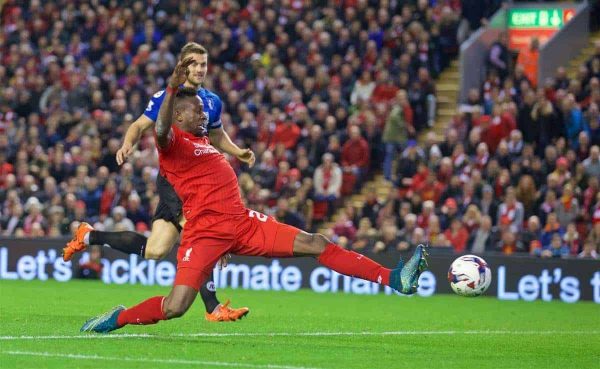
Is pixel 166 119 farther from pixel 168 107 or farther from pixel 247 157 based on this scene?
pixel 247 157

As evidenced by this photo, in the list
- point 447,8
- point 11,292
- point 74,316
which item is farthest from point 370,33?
point 74,316

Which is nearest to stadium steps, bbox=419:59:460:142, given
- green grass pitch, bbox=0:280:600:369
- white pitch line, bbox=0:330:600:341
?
green grass pitch, bbox=0:280:600:369

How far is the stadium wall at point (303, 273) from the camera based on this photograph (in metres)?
20.8

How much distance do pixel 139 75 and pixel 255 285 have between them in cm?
928

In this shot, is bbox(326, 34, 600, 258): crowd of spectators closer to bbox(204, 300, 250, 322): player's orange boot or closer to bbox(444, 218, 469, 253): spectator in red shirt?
bbox(444, 218, 469, 253): spectator in red shirt

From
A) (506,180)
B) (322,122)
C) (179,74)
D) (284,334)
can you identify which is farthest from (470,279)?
(322,122)

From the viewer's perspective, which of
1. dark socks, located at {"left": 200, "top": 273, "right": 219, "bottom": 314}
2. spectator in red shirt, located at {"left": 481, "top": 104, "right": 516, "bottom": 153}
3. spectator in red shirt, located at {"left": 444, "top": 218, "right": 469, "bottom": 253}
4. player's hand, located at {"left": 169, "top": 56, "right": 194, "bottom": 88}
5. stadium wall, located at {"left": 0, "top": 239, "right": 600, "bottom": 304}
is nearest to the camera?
player's hand, located at {"left": 169, "top": 56, "right": 194, "bottom": 88}

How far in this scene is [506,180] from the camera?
23.3 m

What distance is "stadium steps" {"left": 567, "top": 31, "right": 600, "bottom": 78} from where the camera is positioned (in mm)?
27531

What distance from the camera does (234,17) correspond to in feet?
101

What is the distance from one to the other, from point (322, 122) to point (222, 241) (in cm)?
1571

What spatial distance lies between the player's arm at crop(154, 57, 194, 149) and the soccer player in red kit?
28cm

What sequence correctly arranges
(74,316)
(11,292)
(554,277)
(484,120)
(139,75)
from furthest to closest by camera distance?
(139,75) < (484,120) < (554,277) < (11,292) < (74,316)

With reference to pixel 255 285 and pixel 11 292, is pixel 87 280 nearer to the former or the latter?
pixel 255 285
